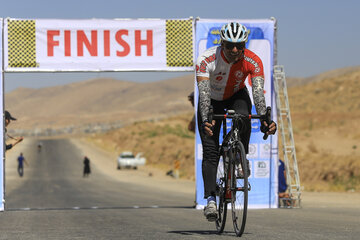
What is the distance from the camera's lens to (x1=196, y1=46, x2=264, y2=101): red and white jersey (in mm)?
8281

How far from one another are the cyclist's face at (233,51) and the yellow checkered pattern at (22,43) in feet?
28.9

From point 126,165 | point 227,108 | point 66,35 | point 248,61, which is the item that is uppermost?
point 66,35

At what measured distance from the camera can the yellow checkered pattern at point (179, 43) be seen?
16.5m

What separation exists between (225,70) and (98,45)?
8.45m

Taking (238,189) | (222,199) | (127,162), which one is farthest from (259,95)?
(127,162)

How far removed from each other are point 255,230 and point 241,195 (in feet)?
3.88

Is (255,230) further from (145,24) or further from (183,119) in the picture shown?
(183,119)

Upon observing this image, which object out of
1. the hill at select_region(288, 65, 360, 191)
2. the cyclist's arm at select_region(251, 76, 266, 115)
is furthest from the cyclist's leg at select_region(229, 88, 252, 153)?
the hill at select_region(288, 65, 360, 191)

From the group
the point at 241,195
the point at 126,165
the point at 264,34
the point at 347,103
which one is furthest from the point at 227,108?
the point at 347,103

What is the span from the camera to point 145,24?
16500 mm

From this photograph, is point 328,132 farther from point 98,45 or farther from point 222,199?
point 222,199

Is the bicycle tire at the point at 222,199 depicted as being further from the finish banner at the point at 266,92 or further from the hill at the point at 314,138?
the hill at the point at 314,138

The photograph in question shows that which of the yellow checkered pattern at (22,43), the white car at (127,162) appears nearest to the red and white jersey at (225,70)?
the yellow checkered pattern at (22,43)

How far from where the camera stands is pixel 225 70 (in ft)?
27.2
